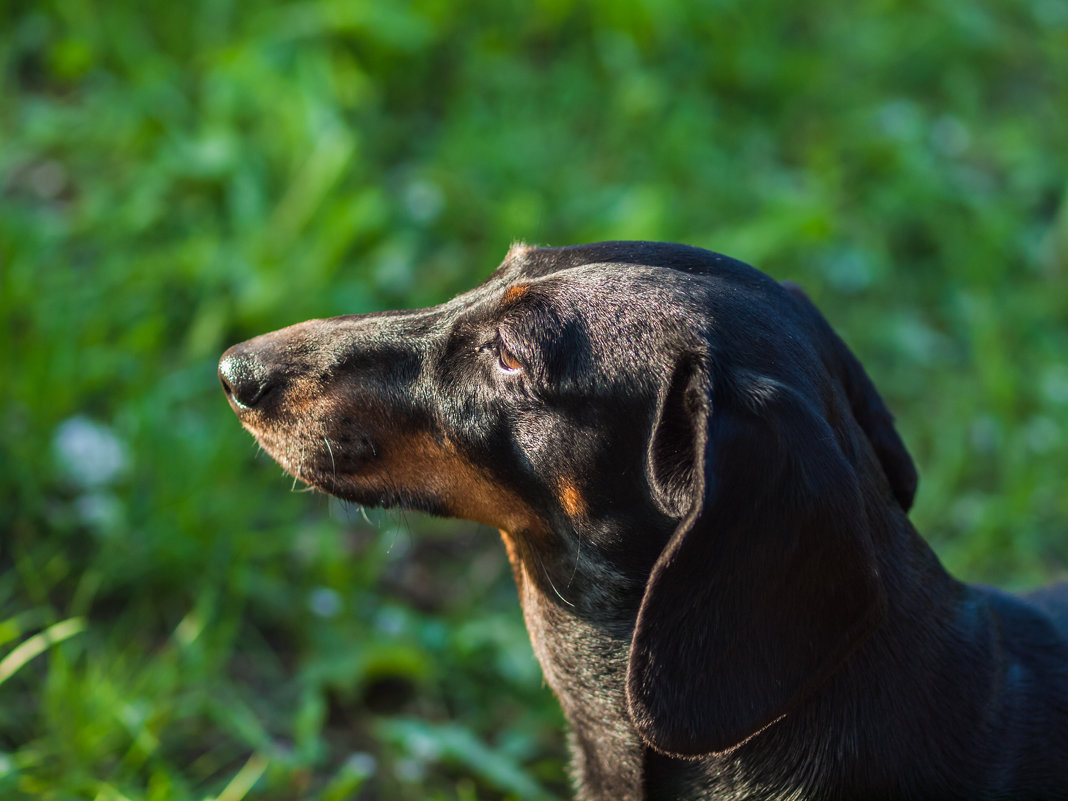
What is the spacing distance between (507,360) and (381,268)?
223cm

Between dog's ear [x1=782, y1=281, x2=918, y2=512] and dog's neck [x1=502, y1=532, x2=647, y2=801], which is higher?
dog's ear [x1=782, y1=281, x2=918, y2=512]

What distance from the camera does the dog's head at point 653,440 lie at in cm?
185

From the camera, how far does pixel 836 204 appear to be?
207 inches

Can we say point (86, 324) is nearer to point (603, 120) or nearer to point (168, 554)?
point (168, 554)

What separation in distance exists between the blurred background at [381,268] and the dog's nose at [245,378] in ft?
1.15

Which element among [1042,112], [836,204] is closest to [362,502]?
[836,204]

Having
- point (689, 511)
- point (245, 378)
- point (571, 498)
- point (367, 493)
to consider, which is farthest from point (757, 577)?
point (245, 378)

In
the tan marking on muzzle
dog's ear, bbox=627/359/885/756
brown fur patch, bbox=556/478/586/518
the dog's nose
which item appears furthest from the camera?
the dog's nose

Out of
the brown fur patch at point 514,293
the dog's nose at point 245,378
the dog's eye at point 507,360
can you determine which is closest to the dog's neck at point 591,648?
the dog's eye at point 507,360

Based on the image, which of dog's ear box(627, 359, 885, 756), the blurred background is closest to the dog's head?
dog's ear box(627, 359, 885, 756)

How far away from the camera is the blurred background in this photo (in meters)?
3.05

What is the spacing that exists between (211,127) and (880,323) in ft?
9.19

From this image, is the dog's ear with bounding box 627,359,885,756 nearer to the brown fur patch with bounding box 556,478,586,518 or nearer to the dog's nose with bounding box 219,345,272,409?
the brown fur patch with bounding box 556,478,586,518

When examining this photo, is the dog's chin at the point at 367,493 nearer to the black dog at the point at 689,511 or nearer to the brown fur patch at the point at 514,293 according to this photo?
the black dog at the point at 689,511
